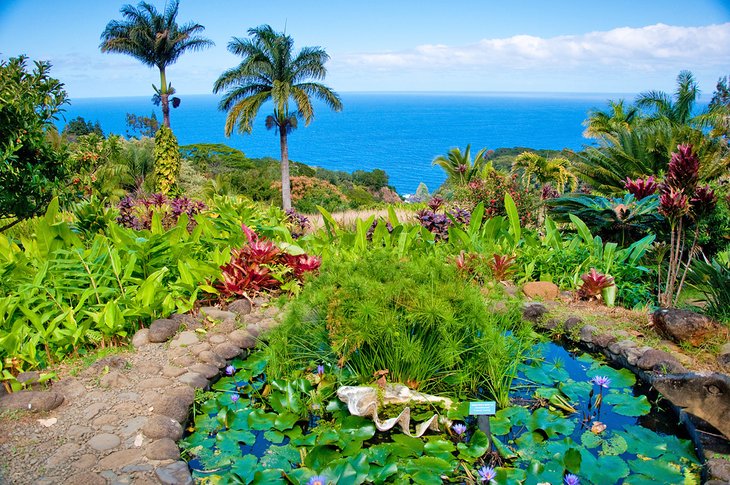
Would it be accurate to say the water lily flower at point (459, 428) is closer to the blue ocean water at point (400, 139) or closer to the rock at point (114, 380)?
the rock at point (114, 380)

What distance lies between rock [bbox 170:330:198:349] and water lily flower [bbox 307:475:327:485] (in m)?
1.68

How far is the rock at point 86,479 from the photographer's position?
2.35m

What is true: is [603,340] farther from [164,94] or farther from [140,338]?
[164,94]

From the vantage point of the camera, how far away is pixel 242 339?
3.90 m

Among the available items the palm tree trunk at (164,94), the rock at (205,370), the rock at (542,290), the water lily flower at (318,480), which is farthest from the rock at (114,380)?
the palm tree trunk at (164,94)

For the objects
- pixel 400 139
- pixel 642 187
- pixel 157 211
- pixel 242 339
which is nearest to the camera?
pixel 242 339

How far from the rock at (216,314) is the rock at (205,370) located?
65 cm

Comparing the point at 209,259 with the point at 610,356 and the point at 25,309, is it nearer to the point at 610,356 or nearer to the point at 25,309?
the point at 25,309

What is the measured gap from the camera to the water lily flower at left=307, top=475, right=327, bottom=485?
90.6 inches

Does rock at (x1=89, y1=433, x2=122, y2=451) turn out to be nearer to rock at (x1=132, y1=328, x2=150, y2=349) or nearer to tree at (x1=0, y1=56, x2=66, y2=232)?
rock at (x1=132, y1=328, x2=150, y2=349)

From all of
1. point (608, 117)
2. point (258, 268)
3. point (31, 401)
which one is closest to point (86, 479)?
point (31, 401)

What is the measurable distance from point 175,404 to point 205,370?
1.58 ft

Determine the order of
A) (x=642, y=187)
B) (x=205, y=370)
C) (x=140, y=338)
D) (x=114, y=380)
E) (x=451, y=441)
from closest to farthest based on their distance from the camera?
(x=451, y=441) → (x=114, y=380) → (x=205, y=370) → (x=140, y=338) → (x=642, y=187)

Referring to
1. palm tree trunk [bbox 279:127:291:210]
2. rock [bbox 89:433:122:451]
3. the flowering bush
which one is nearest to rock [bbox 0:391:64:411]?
rock [bbox 89:433:122:451]
